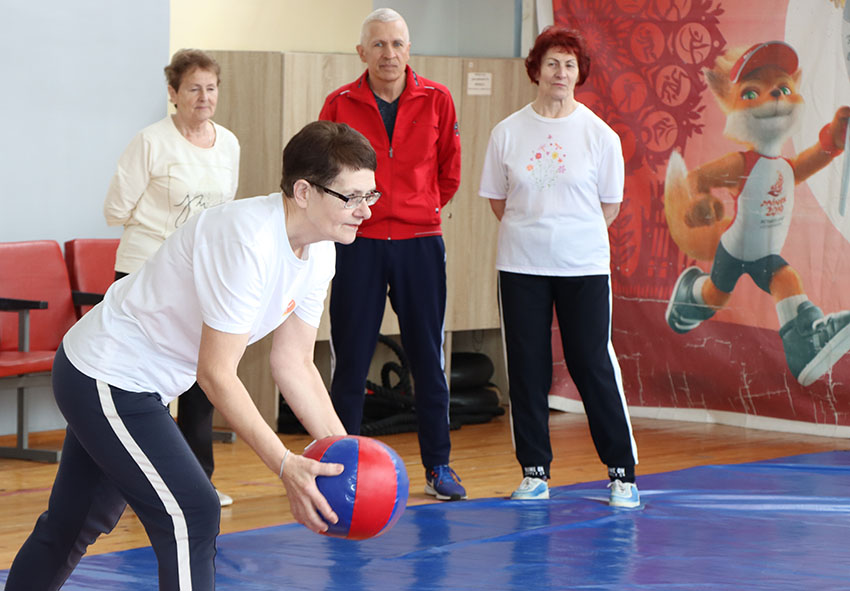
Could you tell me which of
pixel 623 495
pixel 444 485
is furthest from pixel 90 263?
pixel 623 495

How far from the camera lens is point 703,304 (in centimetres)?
595

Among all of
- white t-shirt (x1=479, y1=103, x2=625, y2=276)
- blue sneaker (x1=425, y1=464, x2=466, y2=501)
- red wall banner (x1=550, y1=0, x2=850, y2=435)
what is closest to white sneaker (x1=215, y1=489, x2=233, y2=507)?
blue sneaker (x1=425, y1=464, x2=466, y2=501)

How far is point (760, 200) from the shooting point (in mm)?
5727

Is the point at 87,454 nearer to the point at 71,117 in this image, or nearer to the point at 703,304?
the point at 71,117

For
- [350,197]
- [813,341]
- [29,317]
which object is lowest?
[813,341]

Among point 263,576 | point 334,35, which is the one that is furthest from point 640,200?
point 263,576

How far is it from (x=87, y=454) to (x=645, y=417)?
4216mm

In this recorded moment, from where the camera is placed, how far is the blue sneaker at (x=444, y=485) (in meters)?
4.21

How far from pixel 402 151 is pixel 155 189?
2.76 ft

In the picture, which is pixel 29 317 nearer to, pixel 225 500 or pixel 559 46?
pixel 225 500

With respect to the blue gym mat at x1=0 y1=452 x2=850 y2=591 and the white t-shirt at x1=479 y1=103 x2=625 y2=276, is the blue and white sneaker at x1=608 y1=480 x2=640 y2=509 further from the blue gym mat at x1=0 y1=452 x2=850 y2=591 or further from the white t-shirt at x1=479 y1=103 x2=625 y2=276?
the white t-shirt at x1=479 y1=103 x2=625 y2=276

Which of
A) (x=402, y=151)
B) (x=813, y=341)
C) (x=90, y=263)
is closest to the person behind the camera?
(x=402, y=151)

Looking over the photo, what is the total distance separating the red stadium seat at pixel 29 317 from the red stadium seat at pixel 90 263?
79mm

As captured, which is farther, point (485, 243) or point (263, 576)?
point (485, 243)
